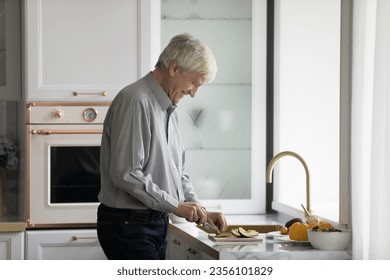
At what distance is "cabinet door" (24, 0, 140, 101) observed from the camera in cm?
352

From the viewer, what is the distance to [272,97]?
13.1 feet

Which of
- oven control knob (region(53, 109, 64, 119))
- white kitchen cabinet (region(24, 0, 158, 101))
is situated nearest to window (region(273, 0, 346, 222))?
white kitchen cabinet (region(24, 0, 158, 101))

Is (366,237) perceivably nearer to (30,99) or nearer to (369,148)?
(369,148)

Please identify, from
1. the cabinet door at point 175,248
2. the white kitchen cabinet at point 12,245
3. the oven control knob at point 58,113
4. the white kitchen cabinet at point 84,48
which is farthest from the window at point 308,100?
the white kitchen cabinet at point 12,245

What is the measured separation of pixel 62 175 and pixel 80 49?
53cm

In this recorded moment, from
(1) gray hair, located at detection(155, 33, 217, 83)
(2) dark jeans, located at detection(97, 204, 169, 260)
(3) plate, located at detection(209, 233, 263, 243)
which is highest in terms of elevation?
(1) gray hair, located at detection(155, 33, 217, 83)

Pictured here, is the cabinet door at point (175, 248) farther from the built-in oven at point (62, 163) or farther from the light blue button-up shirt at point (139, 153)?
the light blue button-up shirt at point (139, 153)

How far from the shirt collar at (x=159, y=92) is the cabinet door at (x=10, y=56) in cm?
132

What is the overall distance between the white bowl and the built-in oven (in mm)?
1146

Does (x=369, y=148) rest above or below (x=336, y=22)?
below

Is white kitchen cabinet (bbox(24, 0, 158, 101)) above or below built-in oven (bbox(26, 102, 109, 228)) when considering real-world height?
above

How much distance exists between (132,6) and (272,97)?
85 centimetres

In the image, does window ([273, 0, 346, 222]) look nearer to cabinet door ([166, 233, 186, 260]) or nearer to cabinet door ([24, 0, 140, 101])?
cabinet door ([166, 233, 186, 260])
